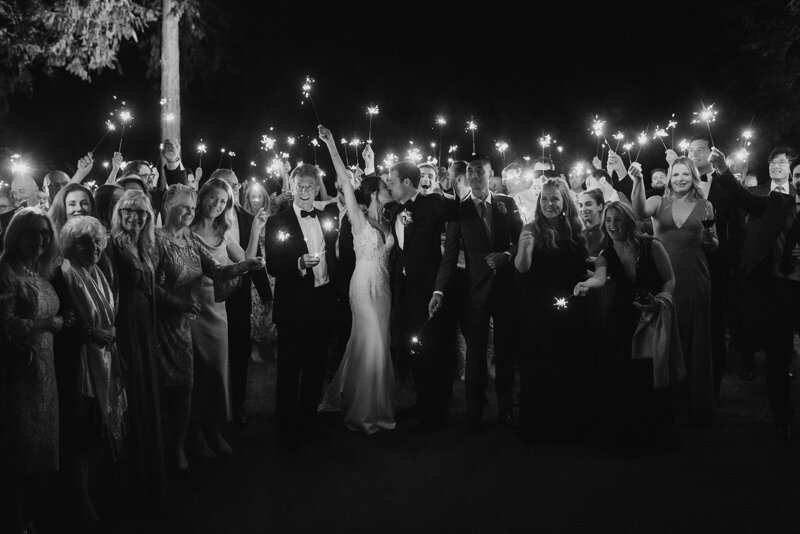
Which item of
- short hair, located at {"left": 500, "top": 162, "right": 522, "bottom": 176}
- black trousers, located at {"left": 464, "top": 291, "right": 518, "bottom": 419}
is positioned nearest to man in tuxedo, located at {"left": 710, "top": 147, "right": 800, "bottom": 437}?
black trousers, located at {"left": 464, "top": 291, "right": 518, "bottom": 419}

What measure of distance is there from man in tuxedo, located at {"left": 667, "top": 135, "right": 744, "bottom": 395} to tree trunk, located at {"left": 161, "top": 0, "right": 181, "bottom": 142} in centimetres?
863

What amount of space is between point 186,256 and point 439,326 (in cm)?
237

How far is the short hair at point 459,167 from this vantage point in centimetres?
689

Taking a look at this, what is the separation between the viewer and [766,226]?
658 centimetres

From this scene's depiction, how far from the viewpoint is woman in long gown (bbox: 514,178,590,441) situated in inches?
236

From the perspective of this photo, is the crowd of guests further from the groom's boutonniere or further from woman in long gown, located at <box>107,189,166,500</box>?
the groom's boutonniere

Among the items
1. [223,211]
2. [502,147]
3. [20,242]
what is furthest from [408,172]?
[502,147]

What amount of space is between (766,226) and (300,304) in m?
4.33

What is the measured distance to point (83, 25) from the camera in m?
13.8

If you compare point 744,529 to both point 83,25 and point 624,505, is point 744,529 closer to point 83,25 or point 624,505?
point 624,505

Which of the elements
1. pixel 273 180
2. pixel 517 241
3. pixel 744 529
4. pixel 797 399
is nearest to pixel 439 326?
pixel 517 241

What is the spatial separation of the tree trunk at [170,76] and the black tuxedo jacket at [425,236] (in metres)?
7.63

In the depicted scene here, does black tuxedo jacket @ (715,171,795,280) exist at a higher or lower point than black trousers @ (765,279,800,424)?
higher

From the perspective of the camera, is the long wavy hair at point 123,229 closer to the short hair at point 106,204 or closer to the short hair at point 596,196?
the short hair at point 106,204
